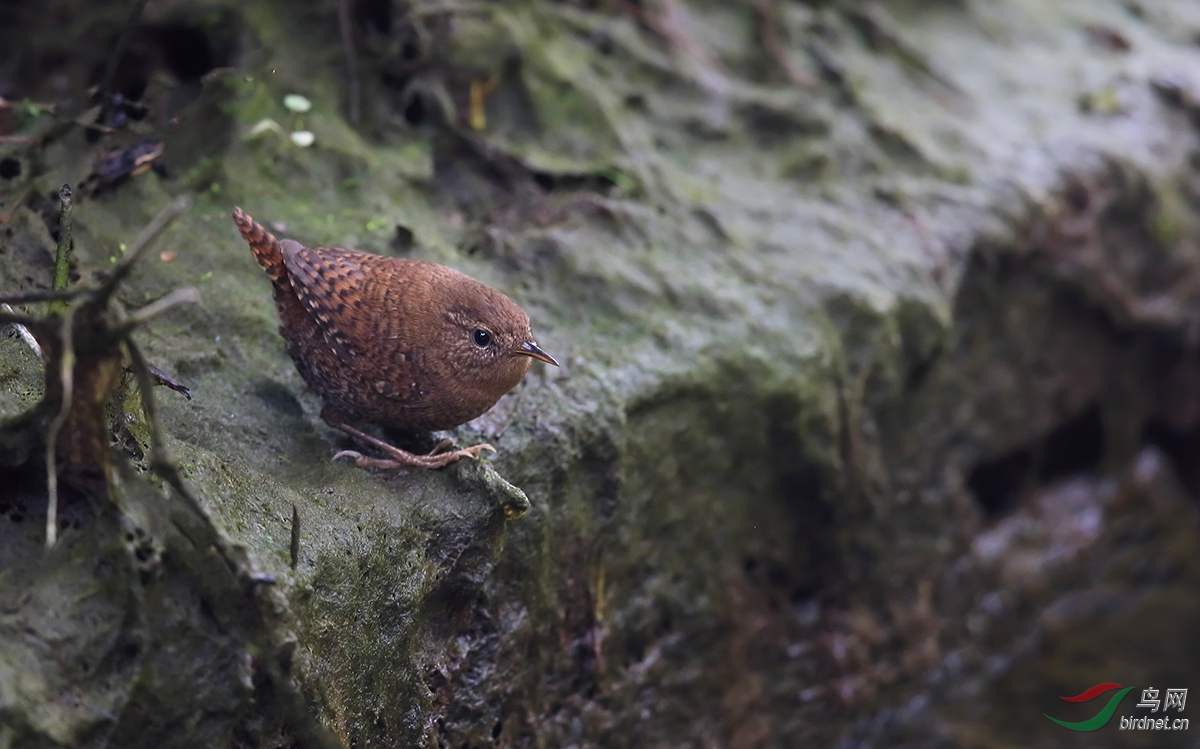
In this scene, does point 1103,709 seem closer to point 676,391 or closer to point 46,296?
point 676,391

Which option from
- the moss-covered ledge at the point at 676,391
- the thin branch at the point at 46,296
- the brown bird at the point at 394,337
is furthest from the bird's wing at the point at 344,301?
the thin branch at the point at 46,296

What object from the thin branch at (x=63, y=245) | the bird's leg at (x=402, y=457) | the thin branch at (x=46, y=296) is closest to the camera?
the thin branch at (x=46, y=296)

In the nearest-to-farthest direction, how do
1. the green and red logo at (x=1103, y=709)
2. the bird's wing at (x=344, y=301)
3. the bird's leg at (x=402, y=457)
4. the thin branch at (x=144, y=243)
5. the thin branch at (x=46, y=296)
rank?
the thin branch at (x=144, y=243), the thin branch at (x=46, y=296), the bird's wing at (x=344, y=301), the bird's leg at (x=402, y=457), the green and red logo at (x=1103, y=709)

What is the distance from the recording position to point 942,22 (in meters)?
7.59

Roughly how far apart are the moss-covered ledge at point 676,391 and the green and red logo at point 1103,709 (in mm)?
145

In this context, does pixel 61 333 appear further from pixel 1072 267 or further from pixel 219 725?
pixel 1072 267

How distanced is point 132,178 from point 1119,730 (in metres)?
5.44

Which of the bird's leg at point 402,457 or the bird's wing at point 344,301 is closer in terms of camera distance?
the bird's wing at point 344,301

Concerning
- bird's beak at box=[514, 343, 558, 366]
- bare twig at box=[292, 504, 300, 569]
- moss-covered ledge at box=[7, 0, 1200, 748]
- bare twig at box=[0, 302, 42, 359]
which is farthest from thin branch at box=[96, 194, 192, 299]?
bird's beak at box=[514, 343, 558, 366]

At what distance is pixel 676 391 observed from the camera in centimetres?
441

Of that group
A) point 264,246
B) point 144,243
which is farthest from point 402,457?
point 144,243

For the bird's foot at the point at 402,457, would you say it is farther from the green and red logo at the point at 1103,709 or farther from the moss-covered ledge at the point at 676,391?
the green and red logo at the point at 1103,709

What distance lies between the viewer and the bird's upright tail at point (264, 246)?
3553mm

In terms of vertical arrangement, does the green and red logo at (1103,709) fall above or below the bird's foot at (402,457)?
below
